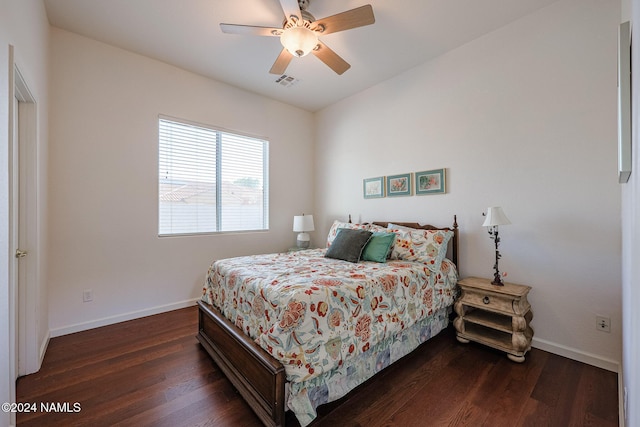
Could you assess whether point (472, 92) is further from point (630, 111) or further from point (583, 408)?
point (583, 408)

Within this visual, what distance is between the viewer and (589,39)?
2.13 m

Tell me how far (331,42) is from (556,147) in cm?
228

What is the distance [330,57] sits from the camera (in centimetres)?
245

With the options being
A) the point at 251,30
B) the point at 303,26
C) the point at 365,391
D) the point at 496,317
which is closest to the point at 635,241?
the point at 365,391

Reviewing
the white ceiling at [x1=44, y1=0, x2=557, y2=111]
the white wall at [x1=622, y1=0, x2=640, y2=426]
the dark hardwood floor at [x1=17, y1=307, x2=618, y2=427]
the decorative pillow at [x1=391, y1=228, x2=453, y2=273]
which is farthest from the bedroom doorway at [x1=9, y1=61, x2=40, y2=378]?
the white wall at [x1=622, y1=0, x2=640, y2=426]

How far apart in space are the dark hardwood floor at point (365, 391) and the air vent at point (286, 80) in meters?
3.22

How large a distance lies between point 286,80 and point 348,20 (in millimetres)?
1752

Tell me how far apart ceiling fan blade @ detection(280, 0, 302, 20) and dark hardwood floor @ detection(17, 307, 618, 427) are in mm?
2734

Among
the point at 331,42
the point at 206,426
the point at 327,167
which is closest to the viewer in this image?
the point at 206,426

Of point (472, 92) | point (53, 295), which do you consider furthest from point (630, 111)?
point (53, 295)

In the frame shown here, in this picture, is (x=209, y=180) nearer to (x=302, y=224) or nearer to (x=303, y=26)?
(x=302, y=224)

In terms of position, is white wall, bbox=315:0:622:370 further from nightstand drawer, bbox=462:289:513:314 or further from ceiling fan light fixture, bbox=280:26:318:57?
ceiling fan light fixture, bbox=280:26:318:57

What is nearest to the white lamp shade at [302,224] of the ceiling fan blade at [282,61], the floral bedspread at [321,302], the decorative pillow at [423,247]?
the floral bedspread at [321,302]

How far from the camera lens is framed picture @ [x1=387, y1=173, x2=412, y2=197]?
3.31 m
